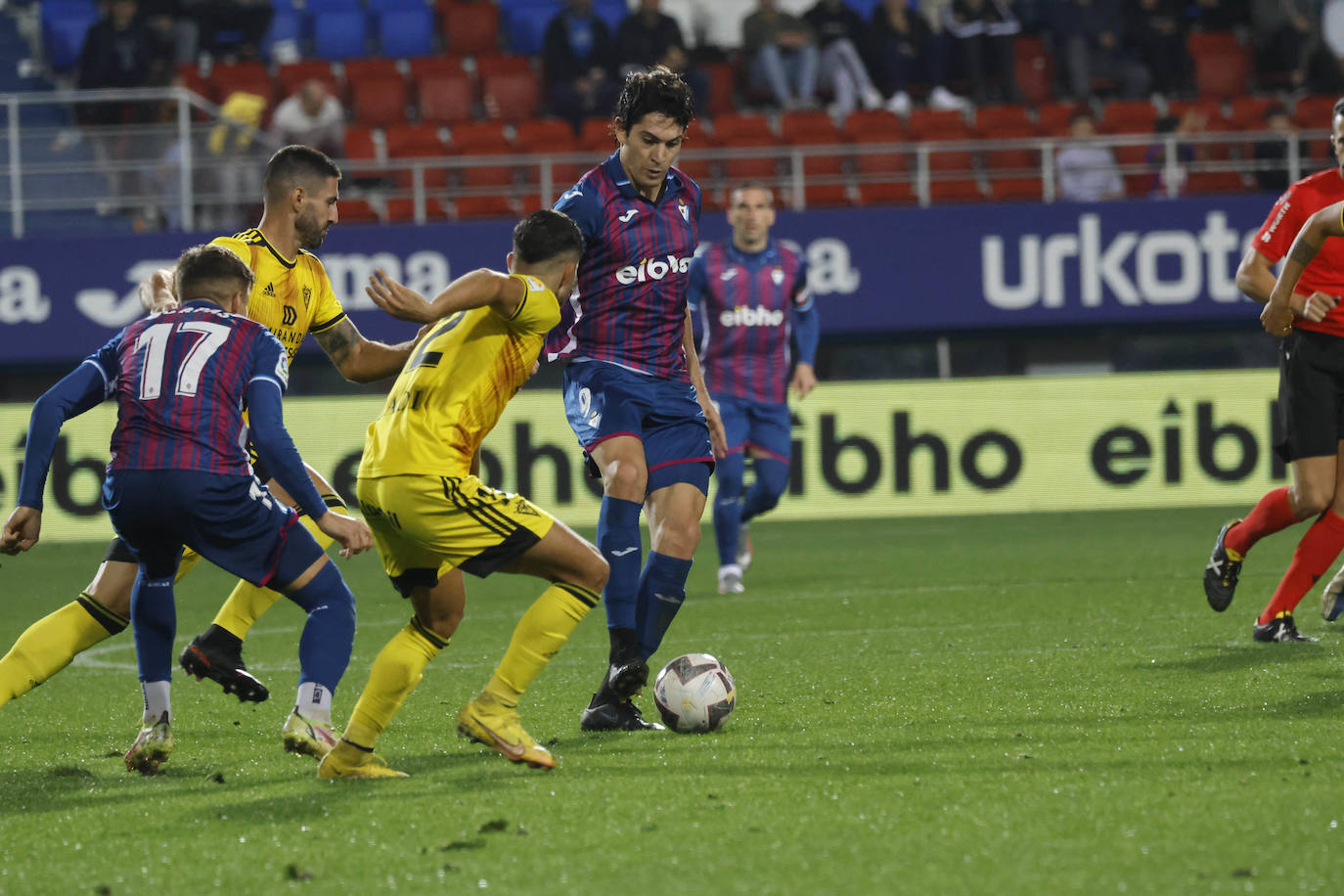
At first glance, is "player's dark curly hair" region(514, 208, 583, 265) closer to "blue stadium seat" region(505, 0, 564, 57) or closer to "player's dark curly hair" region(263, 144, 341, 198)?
"player's dark curly hair" region(263, 144, 341, 198)

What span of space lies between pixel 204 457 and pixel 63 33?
49.7 feet

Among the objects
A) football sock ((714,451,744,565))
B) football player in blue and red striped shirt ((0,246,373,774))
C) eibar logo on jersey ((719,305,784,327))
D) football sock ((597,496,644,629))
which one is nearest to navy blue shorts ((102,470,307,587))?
football player in blue and red striped shirt ((0,246,373,774))

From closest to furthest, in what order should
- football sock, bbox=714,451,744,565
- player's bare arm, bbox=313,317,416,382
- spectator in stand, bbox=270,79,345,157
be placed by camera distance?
1. player's bare arm, bbox=313,317,416,382
2. football sock, bbox=714,451,744,565
3. spectator in stand, bbox=270,79,345,157

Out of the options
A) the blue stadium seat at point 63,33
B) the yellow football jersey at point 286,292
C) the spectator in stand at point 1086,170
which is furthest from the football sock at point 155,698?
the blue stadium seat at point 63,33

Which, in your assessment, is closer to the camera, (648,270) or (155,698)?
(155,698)

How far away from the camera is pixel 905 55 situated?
17.1m

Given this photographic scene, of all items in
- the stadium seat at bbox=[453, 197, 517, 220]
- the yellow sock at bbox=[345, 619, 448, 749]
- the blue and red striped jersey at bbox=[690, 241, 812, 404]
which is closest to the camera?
the yellow sock at bbox=[345, 619, 448, 749]

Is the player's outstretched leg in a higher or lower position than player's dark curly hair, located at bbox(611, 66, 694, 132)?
lower

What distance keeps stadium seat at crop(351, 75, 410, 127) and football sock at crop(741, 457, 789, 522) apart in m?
8.87

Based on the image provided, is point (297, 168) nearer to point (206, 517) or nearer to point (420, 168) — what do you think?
point (206, 517)

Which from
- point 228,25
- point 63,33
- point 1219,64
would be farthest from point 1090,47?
point 63,33

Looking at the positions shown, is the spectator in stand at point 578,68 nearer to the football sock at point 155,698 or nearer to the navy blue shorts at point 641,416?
the navy blue shorts at point 641,416

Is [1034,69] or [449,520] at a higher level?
[1034,69]

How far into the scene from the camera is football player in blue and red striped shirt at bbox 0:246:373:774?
4.37 meters
